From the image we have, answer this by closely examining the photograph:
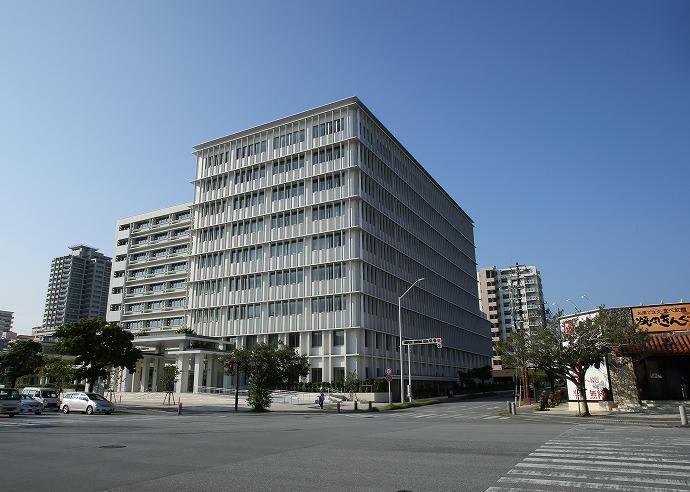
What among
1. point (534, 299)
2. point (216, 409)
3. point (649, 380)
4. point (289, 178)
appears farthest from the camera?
point (534, 299)

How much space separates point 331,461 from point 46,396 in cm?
3631

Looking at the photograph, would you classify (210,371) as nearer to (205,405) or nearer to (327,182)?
(205,405)

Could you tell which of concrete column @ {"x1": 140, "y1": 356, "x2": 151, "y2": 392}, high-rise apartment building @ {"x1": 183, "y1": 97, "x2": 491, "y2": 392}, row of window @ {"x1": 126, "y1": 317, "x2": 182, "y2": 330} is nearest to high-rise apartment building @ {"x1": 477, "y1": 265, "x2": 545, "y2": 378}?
high-rise apartment building @ {"x1": 183, "y1": 97, "x2": 491, "y2": 392}

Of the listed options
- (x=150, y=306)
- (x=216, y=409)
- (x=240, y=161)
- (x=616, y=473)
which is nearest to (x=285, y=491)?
(x=616, y=473)

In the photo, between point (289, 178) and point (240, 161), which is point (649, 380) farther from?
point (240, 161)

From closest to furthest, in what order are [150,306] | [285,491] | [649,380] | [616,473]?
1. [285,491]
2. [616,473]
3. [649,380]
4. [150,306]

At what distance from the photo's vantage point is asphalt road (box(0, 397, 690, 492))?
10.3m

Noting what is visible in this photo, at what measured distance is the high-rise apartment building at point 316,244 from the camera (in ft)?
205

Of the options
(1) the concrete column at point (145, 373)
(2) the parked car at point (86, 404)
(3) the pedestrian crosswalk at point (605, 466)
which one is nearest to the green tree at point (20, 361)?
(1) the concrete column at point (145, 373)

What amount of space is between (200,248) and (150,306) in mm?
24406

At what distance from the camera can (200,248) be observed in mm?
74938

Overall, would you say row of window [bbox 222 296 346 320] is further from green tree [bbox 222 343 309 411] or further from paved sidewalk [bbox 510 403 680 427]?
paved sidewalk [bbox 510 403 680 427]

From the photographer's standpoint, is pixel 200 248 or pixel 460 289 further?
pixel 460 289

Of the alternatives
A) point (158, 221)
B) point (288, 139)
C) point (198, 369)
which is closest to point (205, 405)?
point (198, 369)
